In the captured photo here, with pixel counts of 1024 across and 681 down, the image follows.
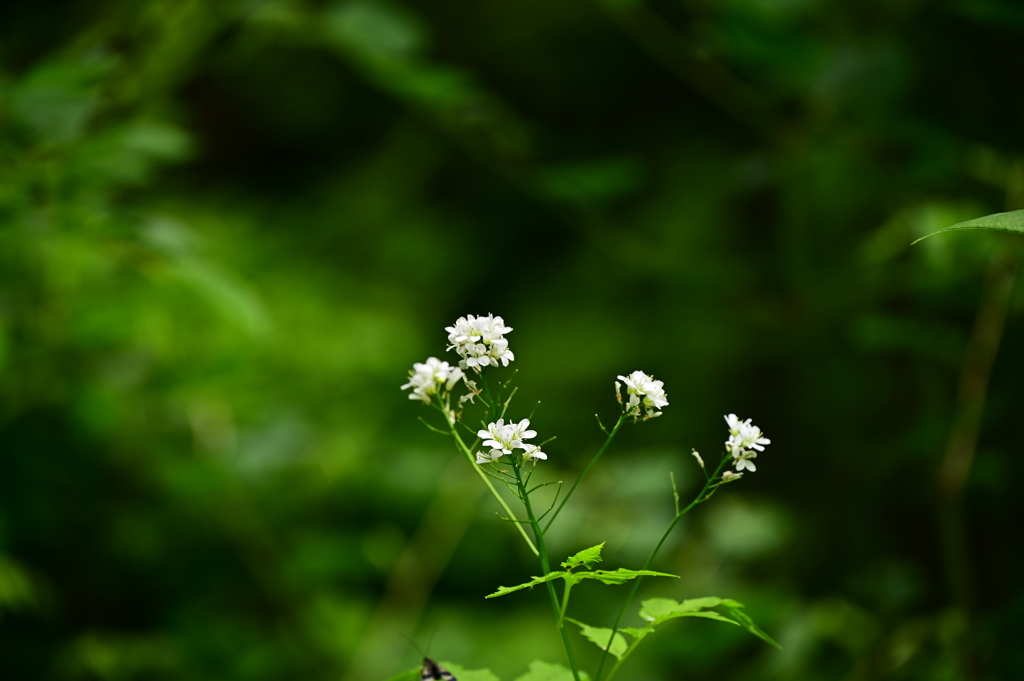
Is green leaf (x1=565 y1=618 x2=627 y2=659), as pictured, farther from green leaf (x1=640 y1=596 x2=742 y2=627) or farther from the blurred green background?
the blurred green background

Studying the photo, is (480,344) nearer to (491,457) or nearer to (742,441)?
(491,457)

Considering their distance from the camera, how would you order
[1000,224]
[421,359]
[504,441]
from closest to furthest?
[1000,224] < [504,441] < [421,359]

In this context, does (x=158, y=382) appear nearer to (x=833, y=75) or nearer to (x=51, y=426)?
(x=51, y=426)

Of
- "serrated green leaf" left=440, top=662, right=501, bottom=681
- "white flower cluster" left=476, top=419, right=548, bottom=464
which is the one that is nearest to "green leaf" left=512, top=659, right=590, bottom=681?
"serrated green leaf" left=440, top=662, right=501, bottom=681

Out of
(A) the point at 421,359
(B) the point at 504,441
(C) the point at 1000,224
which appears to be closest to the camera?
(C) the point at 1000,224

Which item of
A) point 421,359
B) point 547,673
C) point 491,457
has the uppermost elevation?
point 421,359

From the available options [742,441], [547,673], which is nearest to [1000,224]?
[742,441]

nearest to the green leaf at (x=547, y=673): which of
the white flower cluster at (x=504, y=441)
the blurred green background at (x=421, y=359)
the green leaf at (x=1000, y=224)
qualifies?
the white flower cluster at (x=504, y=441)
